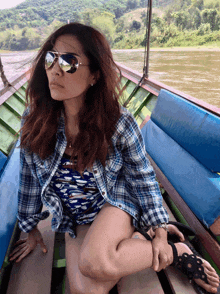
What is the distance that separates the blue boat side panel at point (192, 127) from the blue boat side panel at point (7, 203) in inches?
42.4

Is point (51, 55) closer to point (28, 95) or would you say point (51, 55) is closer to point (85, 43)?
point (85, 43)

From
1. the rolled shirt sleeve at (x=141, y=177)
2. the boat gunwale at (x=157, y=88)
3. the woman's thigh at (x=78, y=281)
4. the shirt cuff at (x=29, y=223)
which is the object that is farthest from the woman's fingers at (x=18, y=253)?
Answer: the boat gunwale at (x=157, y=88)

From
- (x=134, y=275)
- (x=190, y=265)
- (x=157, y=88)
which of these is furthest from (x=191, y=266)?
(x=157, y=88)

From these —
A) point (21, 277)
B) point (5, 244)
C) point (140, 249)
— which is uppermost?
point (140, 249)

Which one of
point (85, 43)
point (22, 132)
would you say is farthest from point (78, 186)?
point (85, 43)

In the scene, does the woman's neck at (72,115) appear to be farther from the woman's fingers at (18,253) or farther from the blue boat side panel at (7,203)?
the woman's fingers at (18,253)

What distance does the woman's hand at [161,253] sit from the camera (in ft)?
2.66

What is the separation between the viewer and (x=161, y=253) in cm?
83

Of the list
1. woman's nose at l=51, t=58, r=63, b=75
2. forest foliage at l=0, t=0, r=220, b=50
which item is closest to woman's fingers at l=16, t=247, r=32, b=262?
woman's nose at l=51, t=58, r=63, b=75

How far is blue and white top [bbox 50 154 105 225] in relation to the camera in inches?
36.8

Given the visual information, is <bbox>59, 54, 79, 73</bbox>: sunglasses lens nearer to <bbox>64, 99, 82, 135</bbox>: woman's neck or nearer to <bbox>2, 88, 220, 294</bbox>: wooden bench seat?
<bbox>64, 99, 82, 135</bbox>: woman's neck

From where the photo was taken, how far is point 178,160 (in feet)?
4.22

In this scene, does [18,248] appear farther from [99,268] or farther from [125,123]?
[125,123]

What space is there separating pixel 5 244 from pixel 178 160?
106 cm
